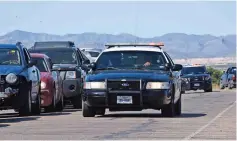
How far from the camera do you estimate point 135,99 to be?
1953 cm

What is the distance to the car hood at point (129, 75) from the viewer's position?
19672 millimetres

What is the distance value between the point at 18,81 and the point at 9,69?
362mm

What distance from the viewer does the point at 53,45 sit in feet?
96.8

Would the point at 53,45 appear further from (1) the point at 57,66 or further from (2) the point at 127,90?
(2) the point at 127,90

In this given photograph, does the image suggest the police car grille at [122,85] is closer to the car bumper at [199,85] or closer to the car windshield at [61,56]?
the car windshield at [61,56]

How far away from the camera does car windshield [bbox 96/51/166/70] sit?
20.8m

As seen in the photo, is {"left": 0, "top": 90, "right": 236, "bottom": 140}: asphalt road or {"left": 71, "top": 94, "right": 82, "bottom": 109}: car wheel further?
{"left": 71, "top": 94, "right": 82, "bottom": 109}: car wheel

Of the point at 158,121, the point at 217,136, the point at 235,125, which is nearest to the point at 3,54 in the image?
the point at 158,121

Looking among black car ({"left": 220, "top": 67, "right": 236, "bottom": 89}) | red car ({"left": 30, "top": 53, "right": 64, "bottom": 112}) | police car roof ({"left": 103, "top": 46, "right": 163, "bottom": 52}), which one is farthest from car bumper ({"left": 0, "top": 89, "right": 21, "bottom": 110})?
black car ({"left": 220, "top": 67, "right": 236, "bottom": 89})

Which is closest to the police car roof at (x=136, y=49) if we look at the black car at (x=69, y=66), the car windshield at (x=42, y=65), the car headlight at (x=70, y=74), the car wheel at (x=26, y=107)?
the car wheel at (x=26, y=107)

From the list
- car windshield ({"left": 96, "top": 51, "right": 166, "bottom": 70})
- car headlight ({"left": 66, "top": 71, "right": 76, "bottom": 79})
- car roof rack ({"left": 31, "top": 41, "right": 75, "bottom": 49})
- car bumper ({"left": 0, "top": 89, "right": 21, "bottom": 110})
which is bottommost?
car bumper ({"left": 0, "top": 89, "right": 21, "bottom": 110})

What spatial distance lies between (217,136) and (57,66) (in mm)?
10704

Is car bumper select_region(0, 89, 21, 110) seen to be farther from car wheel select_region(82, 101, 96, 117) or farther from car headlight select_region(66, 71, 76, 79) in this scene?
car headlight select_region(66, 71, 76, 79)

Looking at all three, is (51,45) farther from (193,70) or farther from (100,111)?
(193,70)
